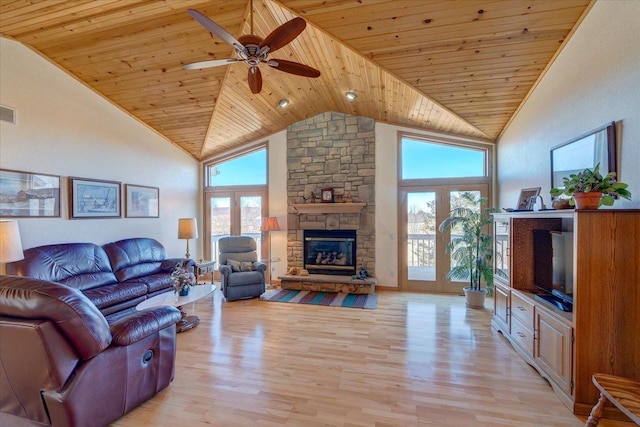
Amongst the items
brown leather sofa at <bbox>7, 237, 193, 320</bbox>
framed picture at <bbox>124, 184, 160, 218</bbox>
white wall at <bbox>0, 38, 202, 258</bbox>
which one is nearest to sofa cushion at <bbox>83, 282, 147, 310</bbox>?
brown leather sofa at <bbox>7, 237, 193, 320</bbox>

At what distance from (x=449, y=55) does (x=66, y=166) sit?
5.10 meters

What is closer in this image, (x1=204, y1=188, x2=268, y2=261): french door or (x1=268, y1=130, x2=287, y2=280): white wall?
(x1=268, y1=130, x2=287, y2=280): white wall

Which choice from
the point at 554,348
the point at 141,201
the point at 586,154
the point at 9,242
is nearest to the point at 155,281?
the point at 141,201

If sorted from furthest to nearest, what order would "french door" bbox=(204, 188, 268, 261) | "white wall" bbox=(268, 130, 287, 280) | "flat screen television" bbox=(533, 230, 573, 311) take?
"french door" bbox=(204, 188, 268, 261) → "white wall" bbox=(268, 130, 287, 280) → "flat screen television" bbox=(533, 230, 573, 311)

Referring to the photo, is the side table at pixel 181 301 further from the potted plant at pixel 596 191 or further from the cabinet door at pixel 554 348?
the potted plant at pixel 596 191

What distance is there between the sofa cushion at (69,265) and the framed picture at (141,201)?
37.5 inches

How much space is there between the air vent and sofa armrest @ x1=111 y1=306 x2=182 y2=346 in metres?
3.10

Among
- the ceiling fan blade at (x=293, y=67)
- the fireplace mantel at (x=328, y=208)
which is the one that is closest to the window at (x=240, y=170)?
the fireplace mantel at (x=328, y=208)

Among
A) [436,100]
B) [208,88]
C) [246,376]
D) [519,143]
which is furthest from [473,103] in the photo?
[246,376]

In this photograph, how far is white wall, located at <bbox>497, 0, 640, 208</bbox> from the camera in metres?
2.10

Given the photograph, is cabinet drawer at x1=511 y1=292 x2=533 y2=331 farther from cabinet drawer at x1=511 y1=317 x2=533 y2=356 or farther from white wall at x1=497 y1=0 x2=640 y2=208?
white wall at x1=497 y1=0 x2=640 y2=208

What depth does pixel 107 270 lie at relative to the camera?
411 cm

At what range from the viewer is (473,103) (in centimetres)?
403

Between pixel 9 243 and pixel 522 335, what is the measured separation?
196 inches
